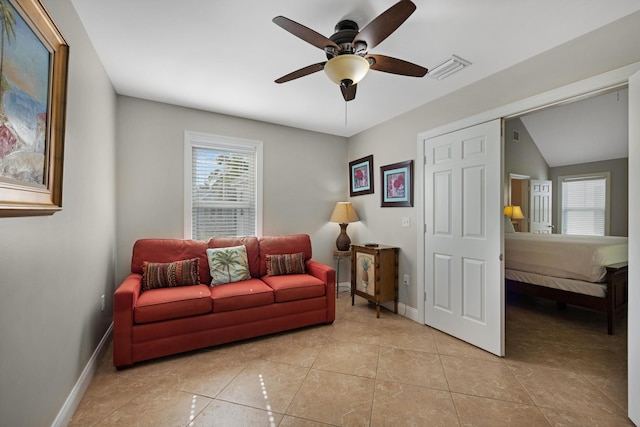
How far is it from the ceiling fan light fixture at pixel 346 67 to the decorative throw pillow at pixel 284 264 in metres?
2.12

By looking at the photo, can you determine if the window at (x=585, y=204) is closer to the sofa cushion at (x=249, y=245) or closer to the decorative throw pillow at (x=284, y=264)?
the decorative throw pillow at (x=284, y=264)

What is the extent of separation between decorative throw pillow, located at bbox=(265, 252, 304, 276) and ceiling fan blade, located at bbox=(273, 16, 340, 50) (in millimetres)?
2257

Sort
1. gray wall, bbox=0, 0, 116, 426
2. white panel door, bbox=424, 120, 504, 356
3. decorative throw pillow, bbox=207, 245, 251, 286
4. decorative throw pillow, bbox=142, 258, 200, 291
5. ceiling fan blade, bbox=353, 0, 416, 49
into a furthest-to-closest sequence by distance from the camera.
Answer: decorative throw pillow, bbox=207, 245, 251, 286 → decorative throw pillow, bbox=142, 258, 200, 291 → white panel door, bbox=424, 120, 504, 356 → ceiling fan blade, bbox=353, 0, 416, 49 → gray wall, bbox=0, 0, 116, 426

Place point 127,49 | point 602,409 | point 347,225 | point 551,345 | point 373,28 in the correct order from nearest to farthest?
1. point 373,28
2. point 602,409
3. point 127,49
4. point 551,345
5. point 347,225

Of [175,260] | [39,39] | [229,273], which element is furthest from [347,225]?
[39,39]

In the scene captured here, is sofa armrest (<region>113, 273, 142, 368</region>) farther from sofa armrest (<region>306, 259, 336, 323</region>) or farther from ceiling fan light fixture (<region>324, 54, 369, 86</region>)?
ceiling fan light fixture (<region>324, 54, 369, 86</region>)

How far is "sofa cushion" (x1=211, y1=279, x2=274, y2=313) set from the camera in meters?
2.52

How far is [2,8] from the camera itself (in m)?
0.96

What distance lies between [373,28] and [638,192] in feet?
5.80

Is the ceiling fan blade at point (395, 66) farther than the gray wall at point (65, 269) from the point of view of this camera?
Yes

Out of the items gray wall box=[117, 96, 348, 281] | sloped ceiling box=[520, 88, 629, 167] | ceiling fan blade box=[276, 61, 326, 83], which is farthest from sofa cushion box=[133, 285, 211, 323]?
sloped ceiling box=[520, 88, 629, 167]

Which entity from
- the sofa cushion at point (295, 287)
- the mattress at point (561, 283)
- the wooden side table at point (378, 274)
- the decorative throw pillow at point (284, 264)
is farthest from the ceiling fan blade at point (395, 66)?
the mattress at point (561, 283)

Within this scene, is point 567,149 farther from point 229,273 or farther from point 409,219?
point 229,273

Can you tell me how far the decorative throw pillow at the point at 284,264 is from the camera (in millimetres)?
3209
